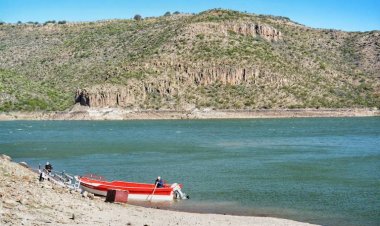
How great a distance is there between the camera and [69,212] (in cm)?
2517

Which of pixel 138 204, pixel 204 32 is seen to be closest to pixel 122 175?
pixel 138 204

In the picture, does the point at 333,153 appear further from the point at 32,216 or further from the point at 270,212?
the point at 32,216

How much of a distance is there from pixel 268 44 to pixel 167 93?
3824 centimetres

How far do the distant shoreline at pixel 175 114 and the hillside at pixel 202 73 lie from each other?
1469mm

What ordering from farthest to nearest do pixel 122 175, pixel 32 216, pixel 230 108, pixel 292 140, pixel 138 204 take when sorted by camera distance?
pixel 230 108 < pixel 292 140 < pixel 122 175 < pixel 138 204 < pixel 32 216

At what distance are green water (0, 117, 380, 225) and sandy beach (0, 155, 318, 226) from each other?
349 centimetres

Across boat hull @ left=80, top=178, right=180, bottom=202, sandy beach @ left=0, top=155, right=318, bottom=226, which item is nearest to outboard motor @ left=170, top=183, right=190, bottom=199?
boat hull @ left=80, top=178, right=180, bottom=202

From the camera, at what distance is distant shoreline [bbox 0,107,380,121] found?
157750mm

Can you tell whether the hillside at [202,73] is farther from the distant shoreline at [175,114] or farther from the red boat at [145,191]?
the red boat at [145,191]

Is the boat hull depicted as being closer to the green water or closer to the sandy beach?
the green water

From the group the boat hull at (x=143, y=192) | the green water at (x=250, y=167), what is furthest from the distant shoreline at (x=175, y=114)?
the boat hull at (x=143, y=192)

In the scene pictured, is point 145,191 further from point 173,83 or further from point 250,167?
point 173,83

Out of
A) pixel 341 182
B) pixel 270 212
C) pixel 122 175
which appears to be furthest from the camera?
pixel 122 175

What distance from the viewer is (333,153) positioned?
65688 mm
